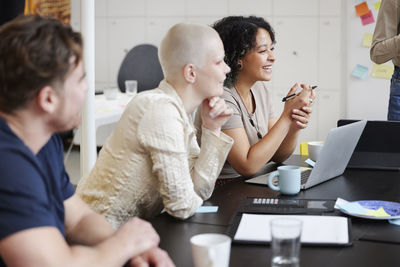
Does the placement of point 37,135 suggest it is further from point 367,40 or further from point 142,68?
point 142,68

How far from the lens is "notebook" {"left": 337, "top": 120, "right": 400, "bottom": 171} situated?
204 cm

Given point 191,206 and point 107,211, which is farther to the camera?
point 107,211

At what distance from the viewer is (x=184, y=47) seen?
1.66 m

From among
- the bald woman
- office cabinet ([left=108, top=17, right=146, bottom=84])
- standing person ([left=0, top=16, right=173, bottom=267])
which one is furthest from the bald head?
office cabinet ([left=108, top=17, right=146, bottom=84])

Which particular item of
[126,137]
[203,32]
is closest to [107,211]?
[126,137]

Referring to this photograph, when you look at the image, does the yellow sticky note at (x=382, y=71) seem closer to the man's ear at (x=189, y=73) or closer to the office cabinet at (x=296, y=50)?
the office cabinet at (x=296, y=50)

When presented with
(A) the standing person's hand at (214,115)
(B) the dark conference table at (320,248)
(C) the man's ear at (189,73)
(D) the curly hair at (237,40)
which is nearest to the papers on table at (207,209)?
(B) the dark conference table at (320,248)

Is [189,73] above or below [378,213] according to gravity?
above

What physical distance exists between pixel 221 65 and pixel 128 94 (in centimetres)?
264

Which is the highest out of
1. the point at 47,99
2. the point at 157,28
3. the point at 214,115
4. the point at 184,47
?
the point at 157,28

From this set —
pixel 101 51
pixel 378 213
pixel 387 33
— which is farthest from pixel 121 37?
pixel 378 213

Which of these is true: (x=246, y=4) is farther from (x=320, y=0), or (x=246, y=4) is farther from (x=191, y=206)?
(x=191, y=206)

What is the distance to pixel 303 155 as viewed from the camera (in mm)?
2377

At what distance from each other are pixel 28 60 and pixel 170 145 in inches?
22.5
